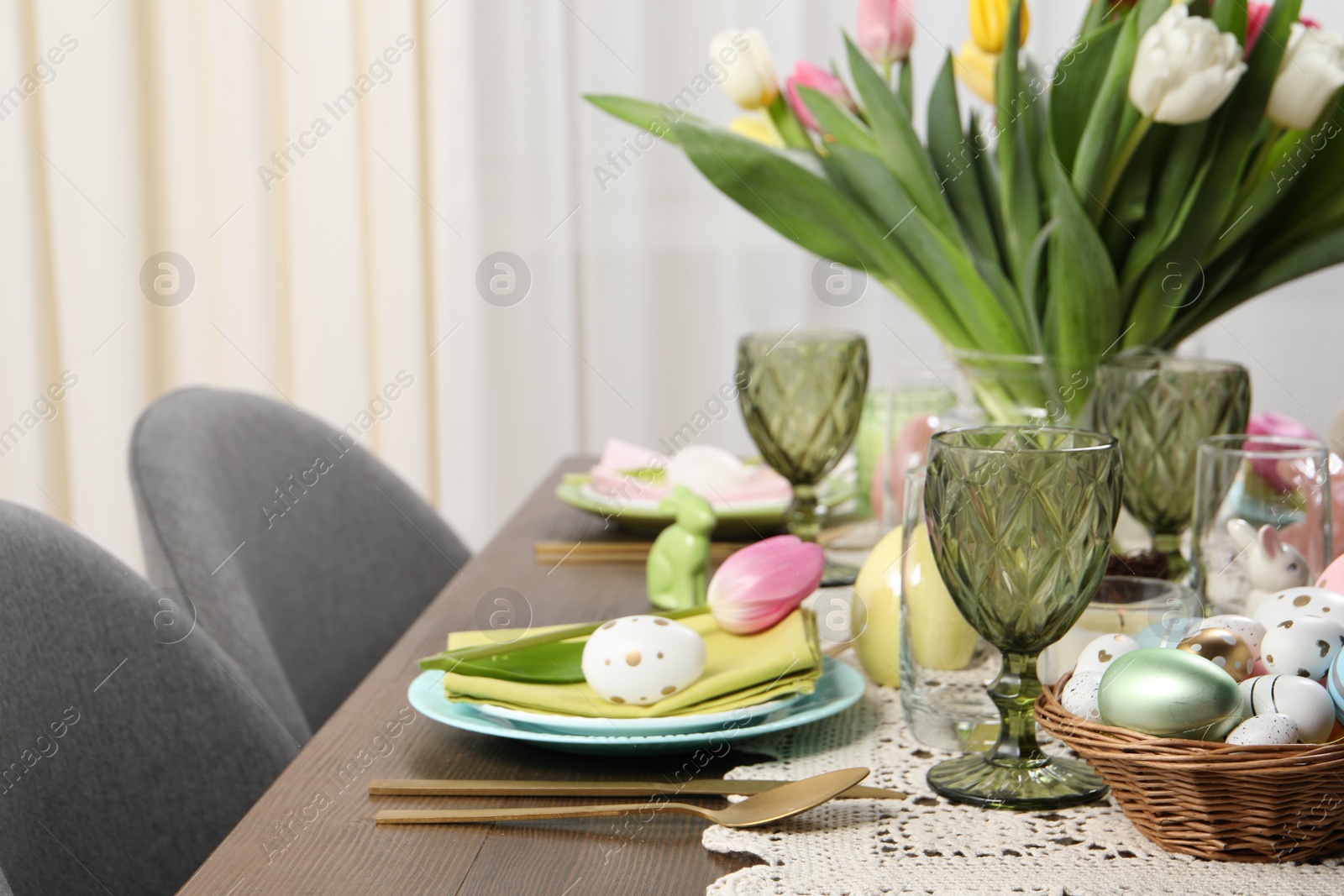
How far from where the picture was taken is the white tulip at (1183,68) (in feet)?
2.46

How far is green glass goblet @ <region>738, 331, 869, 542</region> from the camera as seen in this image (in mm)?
892

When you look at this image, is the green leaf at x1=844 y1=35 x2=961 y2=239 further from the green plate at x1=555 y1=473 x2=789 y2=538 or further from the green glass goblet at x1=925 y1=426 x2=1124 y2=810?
the green glass goblet at x1=925 y1=426 x2=1124 y2=810

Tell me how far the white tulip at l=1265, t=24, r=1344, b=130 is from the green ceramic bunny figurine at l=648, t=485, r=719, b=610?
1.52 ft

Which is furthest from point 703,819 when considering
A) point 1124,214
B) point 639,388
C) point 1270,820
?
point 639,388

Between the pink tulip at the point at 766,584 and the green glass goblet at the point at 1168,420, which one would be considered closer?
the pink tulip at the point at 766,584

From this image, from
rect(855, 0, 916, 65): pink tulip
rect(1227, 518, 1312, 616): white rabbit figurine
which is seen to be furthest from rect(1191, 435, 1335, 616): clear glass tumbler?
rect(855, 0, 916, 65): pink tulip

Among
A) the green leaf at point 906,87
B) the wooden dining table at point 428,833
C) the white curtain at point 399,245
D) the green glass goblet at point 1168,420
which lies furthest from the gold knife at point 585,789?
the white curtain at point 399,245

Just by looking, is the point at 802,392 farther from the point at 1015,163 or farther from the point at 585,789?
the point at 585,789

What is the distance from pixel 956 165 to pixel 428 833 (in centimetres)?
64

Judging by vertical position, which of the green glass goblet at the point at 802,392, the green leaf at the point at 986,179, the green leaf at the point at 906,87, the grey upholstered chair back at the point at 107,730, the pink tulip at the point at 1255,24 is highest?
the pink tulip at the point at 1255,24

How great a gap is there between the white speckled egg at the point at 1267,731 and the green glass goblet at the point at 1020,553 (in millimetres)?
80

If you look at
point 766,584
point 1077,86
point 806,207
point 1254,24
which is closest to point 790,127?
point 806,207

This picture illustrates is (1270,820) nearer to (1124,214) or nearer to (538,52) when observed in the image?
(1124,214)

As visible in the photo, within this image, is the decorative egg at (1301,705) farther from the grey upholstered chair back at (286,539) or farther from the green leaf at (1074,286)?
the grey upholstered chair back at (286,539)
